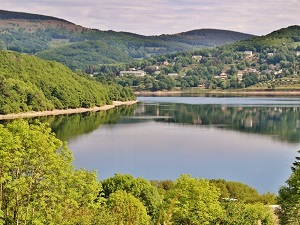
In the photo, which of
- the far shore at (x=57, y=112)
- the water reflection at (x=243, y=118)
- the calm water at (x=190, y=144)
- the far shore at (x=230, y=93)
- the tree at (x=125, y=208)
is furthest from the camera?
the far shore at (x=230, y=93)

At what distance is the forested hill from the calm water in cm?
991

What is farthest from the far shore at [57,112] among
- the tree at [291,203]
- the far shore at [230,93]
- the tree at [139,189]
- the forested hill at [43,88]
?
the tree at [291,203]

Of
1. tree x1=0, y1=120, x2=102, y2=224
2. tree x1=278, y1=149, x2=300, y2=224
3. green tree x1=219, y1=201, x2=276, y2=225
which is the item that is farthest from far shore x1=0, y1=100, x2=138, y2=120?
tree x1=0, y1=120, x2=102, y2=224

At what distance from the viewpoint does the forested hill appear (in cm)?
9644

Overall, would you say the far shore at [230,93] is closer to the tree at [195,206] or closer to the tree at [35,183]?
the tree at [195,206]

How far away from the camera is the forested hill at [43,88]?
96438mm

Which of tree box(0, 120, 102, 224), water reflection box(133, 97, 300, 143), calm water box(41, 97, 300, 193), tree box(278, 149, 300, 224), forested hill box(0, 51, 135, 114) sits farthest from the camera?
forested hill box(0, 51, 135, 114)

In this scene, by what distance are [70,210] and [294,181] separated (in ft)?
32.4

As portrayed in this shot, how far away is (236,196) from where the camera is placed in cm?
3061

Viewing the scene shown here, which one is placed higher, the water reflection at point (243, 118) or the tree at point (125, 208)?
the tree at point (125, 208)

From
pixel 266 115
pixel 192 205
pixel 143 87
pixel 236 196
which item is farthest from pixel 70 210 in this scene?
pixel 143 87

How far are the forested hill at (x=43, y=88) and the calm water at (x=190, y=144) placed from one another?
9.91 m

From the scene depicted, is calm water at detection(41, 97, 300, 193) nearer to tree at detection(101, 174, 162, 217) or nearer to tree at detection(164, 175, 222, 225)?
tree at detection(101, 174, 162, 217)

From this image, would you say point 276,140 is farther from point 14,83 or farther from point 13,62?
point 13,62
